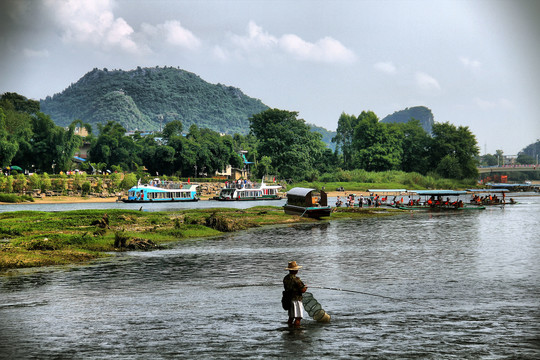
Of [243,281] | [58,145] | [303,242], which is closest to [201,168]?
[58,145]

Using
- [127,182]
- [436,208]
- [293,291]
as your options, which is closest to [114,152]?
[127,182]

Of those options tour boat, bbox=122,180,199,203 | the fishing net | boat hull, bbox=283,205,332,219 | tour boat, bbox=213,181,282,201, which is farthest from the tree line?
the fishing net

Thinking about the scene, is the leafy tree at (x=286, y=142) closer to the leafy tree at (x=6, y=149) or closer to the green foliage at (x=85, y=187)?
the green foliage at (x=85, y=187)

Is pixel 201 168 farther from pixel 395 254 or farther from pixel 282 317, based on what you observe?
pixel 282 317

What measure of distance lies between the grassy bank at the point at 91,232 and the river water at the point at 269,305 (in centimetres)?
252

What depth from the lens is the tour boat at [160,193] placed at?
118 metres

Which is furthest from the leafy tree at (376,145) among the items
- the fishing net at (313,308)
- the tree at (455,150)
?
the fishing net at (313,308)

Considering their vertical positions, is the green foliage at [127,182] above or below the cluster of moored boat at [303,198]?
above

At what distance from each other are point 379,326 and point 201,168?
151 m

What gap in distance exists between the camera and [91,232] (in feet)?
153

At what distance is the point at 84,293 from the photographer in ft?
85.0

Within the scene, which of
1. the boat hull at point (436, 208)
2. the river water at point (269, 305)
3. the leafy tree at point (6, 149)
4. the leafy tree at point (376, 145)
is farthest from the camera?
the leafy tree at point (376, 145)

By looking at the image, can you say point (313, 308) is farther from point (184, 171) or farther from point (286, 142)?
point (286, 142)

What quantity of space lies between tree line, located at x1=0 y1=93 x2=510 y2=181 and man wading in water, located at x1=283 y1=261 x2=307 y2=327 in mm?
117157
